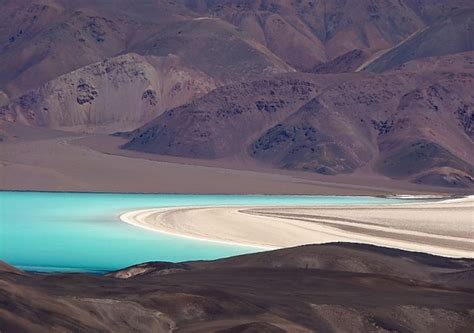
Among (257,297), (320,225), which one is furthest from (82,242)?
(257,297)

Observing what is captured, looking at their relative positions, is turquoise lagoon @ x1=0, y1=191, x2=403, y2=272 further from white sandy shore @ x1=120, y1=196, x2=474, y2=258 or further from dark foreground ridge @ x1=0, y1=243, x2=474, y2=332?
dark foreground ridge @ x1=0, y1=243, x2=474, y2=332

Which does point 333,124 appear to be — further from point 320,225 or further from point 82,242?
point 82,242

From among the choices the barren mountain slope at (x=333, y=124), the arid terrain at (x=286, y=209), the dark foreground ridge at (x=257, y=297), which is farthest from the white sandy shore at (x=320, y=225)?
the barren mountain slope at (x=333, y=124)

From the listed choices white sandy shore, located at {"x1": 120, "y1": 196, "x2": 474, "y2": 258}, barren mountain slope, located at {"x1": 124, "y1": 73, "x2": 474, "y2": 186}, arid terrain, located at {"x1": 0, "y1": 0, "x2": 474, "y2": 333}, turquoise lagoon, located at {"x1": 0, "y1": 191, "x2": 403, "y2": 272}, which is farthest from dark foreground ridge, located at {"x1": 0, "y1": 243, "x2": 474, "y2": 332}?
barren mountain slope, located at {"x1": 124, "y1": 73, "x2": 474, "y2": 186}

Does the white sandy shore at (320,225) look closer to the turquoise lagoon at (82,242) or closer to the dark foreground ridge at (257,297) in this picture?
the turquoise lagoon at (82,242)

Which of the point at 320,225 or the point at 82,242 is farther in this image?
the point at 320,225

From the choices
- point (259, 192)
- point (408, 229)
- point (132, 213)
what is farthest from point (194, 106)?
point (408, 229)
